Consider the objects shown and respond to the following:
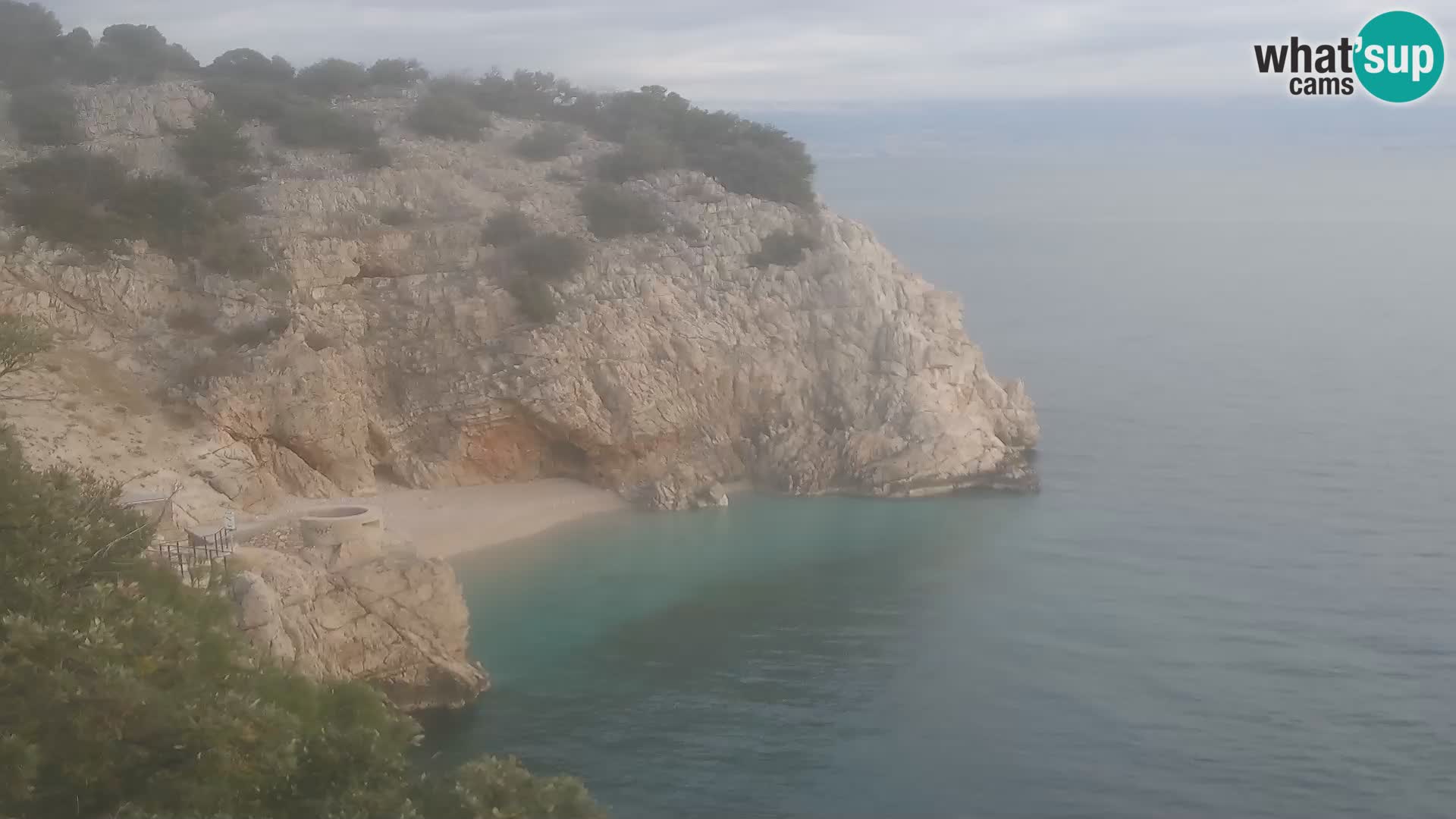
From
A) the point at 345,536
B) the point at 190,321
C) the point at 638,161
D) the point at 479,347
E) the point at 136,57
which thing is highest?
the point at 136,57

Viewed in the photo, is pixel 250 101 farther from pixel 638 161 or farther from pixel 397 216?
pixel 638 161

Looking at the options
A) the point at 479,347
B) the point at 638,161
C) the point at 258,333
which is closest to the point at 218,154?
the point at 258,333

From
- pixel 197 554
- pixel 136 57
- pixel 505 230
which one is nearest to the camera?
pixel 197 554

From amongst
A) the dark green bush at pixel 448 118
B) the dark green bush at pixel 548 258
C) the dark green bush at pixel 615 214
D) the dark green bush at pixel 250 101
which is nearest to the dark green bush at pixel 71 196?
the dark green bush at pixel 250 101

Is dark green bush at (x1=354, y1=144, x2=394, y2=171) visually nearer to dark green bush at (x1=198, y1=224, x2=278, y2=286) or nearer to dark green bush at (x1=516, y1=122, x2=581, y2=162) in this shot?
dark green bush at (x1=516, y1=122, x2=581, y2=162)

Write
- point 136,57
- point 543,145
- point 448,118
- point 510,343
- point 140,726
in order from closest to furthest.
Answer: point 140,726 → point 510,343 → point 448,118 → point 543,145 → point 136,57

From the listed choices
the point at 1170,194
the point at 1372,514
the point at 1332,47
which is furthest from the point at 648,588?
the point at 1170,194
